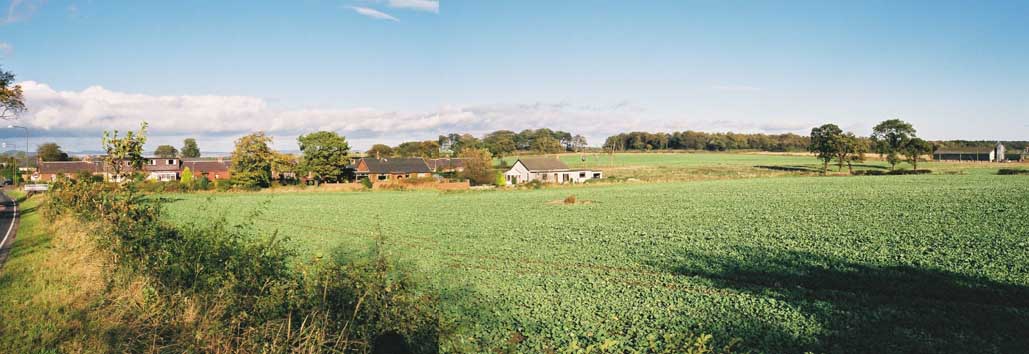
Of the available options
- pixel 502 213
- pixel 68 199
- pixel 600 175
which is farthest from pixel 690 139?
pixel 68 199

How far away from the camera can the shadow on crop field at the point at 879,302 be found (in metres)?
8.99

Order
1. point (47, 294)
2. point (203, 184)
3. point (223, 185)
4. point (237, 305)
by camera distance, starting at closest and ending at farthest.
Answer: point (237, 305)
point (47, 294)
point (223, 185)
point (203, 184)

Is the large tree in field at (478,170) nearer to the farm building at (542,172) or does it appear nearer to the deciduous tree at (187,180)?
the farm building at (542,172)

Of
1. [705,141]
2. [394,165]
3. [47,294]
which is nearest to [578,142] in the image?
[705,141]

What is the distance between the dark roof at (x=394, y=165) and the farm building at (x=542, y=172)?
13.9m

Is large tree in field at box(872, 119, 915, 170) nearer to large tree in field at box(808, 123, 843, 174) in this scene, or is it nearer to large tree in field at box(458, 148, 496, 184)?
large tree in field at box(808, 123, 843, 174)

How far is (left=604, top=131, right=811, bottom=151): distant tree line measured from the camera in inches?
6220

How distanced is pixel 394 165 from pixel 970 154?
119831 mm

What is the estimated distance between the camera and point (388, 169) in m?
83.4

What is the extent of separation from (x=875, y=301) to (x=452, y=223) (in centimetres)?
2014

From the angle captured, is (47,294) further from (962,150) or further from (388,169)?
(962,150)

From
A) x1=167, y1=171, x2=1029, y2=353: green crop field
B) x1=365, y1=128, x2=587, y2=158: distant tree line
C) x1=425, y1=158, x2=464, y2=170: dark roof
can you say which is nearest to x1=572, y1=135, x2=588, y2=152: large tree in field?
x1=365, y1=128, x2=587, y2=158: distant tree line

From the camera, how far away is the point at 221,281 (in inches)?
374

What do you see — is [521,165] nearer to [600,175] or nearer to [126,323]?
[600,175]
